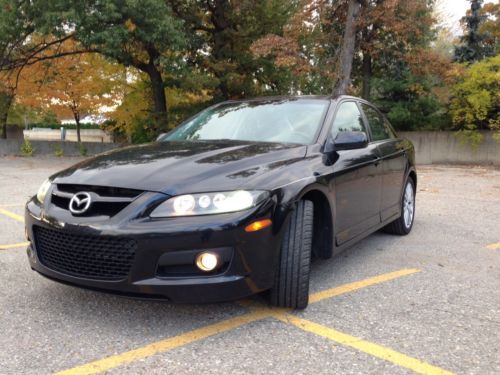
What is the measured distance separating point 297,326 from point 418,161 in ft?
60.0

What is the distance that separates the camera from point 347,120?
4.53 meters

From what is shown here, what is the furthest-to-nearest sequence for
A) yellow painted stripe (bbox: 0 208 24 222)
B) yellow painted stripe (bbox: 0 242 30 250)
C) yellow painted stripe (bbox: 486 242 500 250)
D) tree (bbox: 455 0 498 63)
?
tree (bbox: 455 0 498 63), yellow painted stripe (bbox: 0 208 24 222), yellow painted stripe (bbox: 486 242 500 250), yellow painted stripe (bbox: 0 242 30 250)

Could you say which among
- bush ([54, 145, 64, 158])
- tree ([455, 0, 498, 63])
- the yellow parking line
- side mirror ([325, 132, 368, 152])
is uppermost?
tree ([455, 0, 498, 63])

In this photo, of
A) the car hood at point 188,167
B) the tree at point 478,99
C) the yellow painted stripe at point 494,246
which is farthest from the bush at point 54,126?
the car hood at point 188,167

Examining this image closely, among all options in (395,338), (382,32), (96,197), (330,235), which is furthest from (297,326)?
(382,32)

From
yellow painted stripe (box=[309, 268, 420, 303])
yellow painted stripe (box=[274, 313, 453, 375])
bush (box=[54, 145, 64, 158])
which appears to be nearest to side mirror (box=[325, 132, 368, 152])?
yellow painted stripe (box=[309, 268, 420, 303])

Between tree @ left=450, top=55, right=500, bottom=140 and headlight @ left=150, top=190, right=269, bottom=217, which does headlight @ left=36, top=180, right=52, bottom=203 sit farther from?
tree @ left=450, top=55, right=500, bottom=140

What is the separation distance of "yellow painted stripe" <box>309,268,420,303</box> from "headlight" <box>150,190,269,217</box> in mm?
1101

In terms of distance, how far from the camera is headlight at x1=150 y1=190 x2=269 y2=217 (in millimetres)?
→ 2822

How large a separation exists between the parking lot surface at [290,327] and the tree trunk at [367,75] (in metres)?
15.6

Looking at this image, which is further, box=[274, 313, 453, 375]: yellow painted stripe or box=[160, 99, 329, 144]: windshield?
box=[160, 99, 329, 144]: windshield

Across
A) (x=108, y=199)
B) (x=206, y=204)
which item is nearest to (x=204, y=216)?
(x=206, y=204)

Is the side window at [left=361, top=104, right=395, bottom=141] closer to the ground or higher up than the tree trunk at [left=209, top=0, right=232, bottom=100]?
closer to the ground

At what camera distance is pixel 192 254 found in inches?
109
